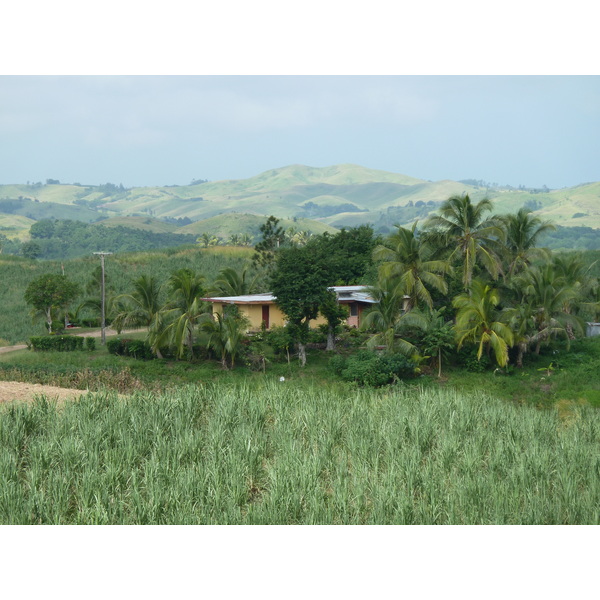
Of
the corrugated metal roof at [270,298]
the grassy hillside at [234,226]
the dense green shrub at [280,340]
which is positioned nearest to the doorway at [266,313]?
the corrugated metal roof at [270,298]

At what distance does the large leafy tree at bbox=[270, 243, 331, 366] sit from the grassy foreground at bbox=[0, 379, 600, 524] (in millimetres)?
12297

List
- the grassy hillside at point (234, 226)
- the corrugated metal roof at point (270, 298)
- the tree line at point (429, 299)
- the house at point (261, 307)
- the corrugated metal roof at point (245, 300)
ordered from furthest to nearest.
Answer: the grassy hillside at point (234, 226), the house at point (261, 307), the corrugated metal roof at point (270, 298), the corrugated metal roof at point (245, 300), the tree line at point (429, 299)

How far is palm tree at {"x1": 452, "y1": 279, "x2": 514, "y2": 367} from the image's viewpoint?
916 inches

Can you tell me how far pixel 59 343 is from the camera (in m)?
27.4

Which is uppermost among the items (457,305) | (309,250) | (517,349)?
(309,250)

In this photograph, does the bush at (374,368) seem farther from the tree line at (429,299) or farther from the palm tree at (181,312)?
the palm tree at (181,312)

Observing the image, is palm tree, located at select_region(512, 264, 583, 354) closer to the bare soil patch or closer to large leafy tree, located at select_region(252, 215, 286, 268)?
large leafy tree, located at select_region(252, 215, 286, 268)

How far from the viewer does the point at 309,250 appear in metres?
26.7

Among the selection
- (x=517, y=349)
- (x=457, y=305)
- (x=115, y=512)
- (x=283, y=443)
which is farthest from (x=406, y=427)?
(x=517, y=349)

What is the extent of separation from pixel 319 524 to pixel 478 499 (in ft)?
6.14

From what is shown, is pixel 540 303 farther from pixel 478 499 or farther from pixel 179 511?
pixel 179 511

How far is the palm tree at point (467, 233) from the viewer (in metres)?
26.8

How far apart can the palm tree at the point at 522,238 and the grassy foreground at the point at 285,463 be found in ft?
54.3

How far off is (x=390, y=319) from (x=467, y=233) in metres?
5.49
